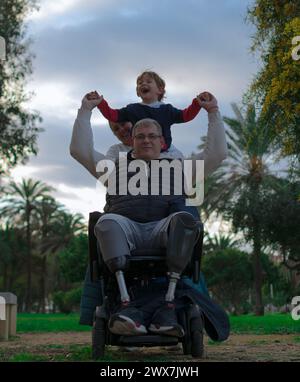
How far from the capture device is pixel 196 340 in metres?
4.87

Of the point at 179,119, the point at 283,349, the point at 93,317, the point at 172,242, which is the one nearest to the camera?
the point at 172,242

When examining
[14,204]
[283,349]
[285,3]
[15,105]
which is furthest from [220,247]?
[283,349]

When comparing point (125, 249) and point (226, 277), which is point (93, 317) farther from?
point (226, 277)

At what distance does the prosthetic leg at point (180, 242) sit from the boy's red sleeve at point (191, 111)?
42.5 inches

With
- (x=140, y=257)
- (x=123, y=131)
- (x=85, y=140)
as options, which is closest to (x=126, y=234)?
(x=140, y=257)

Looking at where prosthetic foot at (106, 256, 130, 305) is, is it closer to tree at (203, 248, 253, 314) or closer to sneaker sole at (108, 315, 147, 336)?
sneaker sole at (108, 315, 147, 336)

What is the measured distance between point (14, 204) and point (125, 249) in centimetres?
5239

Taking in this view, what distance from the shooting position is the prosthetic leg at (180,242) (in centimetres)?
464

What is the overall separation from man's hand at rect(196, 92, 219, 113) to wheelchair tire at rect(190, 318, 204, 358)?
1.62 metres

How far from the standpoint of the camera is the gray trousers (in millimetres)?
4652

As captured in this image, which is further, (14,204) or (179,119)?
(14,204)

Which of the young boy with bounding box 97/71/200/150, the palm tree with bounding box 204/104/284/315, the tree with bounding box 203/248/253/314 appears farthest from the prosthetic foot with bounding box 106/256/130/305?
the tree with bounding box 203/248/253/314

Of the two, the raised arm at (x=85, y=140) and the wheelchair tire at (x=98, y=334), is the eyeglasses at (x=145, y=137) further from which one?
the wheelchair tire at (x=98, y=334)
